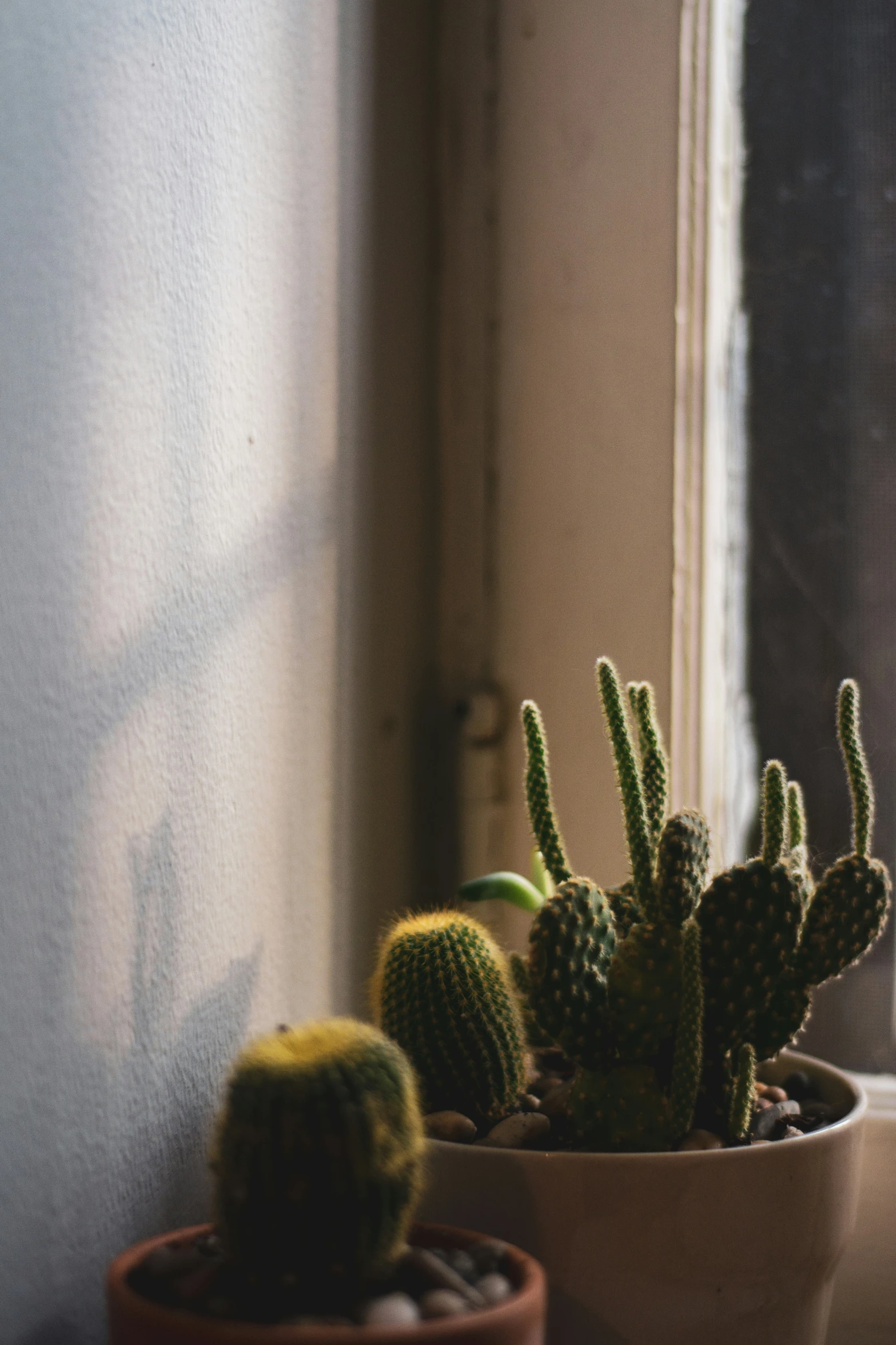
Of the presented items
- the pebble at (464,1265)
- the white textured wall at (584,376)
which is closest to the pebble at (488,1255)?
the pebble at (464,1265)

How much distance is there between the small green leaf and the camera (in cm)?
73

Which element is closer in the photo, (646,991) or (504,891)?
(646,991)

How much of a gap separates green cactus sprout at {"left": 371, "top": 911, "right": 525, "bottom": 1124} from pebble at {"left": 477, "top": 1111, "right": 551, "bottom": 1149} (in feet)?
0.06

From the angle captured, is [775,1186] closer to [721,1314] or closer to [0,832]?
[721,1314]

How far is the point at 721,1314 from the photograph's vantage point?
58 centimetres

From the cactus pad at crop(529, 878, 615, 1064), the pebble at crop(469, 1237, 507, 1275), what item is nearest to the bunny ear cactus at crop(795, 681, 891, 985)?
the cactus pad at crop(529, 878, 615, 1064)

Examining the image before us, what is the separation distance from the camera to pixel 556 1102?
2.26 feet

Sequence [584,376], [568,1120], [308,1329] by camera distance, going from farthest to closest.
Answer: [584,376] → [568,1120] → [308,1329]

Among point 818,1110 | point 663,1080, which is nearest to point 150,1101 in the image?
point 663,1080

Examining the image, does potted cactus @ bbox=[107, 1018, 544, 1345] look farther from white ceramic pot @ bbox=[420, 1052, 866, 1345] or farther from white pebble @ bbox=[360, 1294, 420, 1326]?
white ceramic pot @ bbox=[420, 1052, 866, 1345]

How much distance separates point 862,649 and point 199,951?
56 centimetres

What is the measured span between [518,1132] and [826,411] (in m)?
0.61

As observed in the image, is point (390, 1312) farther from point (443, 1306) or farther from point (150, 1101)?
point (150, 1101)

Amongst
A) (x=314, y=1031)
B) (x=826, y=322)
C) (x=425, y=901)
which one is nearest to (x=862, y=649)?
(x=826, y=322)
